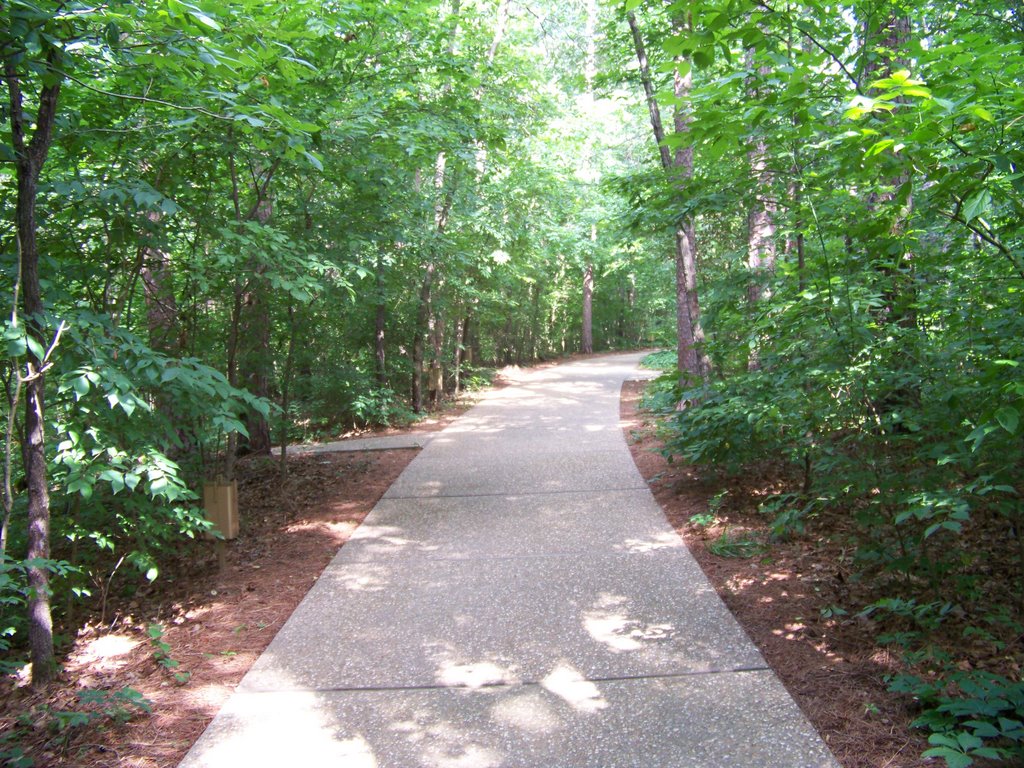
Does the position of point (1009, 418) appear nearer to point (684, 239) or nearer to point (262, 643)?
point (262, 643)

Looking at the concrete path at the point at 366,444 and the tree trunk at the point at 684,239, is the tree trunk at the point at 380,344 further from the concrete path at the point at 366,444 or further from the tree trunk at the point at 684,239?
A: the tree trunk at the point at 684,239

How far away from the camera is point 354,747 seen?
2.94m

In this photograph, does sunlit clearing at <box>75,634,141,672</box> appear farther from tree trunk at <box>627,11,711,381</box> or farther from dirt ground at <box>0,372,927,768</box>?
tree trunk at <box>627,11,711,381</box>

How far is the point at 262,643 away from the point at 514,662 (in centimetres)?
158

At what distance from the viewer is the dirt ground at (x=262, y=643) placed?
2.92 metres

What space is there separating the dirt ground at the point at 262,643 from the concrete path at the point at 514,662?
15cm

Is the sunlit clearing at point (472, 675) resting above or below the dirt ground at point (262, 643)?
below

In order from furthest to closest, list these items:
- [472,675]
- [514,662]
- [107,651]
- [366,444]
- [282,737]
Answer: [366,444] < [107,651] < [514,662] < [472,675] < [282,737]

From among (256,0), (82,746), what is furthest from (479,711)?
(256,0)

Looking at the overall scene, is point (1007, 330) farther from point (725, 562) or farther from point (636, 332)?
point (636, 332)

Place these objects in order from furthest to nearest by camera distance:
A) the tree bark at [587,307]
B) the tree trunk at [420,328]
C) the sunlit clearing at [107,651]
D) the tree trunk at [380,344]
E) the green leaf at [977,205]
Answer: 1. the tree bark at [587,307]
2. the tree trunk at [420,328]
3. the tree trunk at [380,344]
4. the sunlit clearing at [107,651]
5. the green leaf at [977,205]

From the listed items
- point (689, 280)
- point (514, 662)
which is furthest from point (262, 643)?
point (689, 280)

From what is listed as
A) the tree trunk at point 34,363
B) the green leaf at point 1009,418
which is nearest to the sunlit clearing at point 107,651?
the tree trunk at point 34,363

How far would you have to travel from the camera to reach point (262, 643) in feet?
13.3
